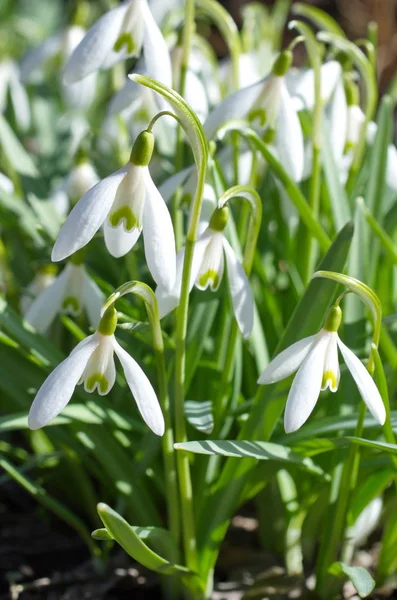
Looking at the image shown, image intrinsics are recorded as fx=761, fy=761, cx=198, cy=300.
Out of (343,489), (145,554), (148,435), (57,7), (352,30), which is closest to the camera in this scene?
(145,554)

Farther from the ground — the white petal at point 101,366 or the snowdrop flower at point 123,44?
the snowdrop flower at point 123,44

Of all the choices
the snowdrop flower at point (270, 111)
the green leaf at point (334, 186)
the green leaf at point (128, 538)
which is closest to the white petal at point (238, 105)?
the snowdrop flower at point (270, 111)

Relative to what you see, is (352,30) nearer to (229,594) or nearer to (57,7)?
(57,7)

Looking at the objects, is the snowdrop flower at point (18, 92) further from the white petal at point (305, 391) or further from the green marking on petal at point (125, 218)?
the white petal at point (305, 391)

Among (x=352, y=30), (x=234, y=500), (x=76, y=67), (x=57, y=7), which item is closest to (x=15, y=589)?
(x=234, y=500)

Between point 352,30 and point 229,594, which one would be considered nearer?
point 229,594

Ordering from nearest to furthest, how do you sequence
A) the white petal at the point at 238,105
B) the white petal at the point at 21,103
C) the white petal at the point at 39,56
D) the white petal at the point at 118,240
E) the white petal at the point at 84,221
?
Answer: the white petal at the point at 84,221 → the white petal at the point at 118,240 → the white petal at the point at 238,105 → the white petal at the point at 39,56 → the white petal at the point at 21,103

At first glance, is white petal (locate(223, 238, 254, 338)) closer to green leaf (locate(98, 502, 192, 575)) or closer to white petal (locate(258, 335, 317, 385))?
white petal (locate(258, 335, 317, 385))

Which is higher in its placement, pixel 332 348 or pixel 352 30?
pixel 332 348
